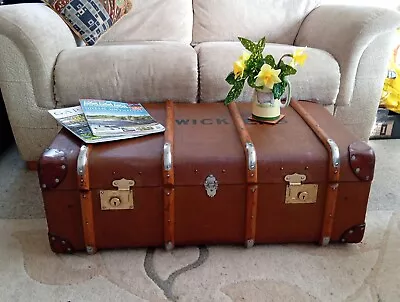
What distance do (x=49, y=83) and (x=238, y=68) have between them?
0.74m

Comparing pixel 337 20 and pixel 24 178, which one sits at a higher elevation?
pixel 337 20

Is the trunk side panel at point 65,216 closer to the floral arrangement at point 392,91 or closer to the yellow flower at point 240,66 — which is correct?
the yellow flower at point 240,66

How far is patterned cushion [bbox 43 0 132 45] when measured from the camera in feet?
6.02

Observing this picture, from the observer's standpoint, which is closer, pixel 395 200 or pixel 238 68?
pixel 238 68

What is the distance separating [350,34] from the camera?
1.63 metres

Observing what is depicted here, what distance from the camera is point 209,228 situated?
1165 mm

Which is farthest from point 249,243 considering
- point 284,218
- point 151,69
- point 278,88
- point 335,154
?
point 151,69

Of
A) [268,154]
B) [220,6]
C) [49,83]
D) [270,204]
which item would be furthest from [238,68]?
[220,6]

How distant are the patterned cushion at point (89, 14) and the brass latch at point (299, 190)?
1228mm

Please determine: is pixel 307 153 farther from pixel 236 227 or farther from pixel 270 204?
pixel 236 227

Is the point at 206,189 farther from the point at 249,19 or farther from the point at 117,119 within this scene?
the point at 249,19

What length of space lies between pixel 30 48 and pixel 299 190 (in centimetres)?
105

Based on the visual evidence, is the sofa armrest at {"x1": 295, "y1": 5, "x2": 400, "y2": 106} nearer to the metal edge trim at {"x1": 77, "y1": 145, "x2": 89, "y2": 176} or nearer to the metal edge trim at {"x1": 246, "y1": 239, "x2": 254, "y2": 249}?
the metal edge trim at {"x1": 246, "y1": 239, "x2": 254, "y2": 249}

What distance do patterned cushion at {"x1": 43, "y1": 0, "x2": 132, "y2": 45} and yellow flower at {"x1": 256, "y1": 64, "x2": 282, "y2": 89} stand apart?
1.00m
